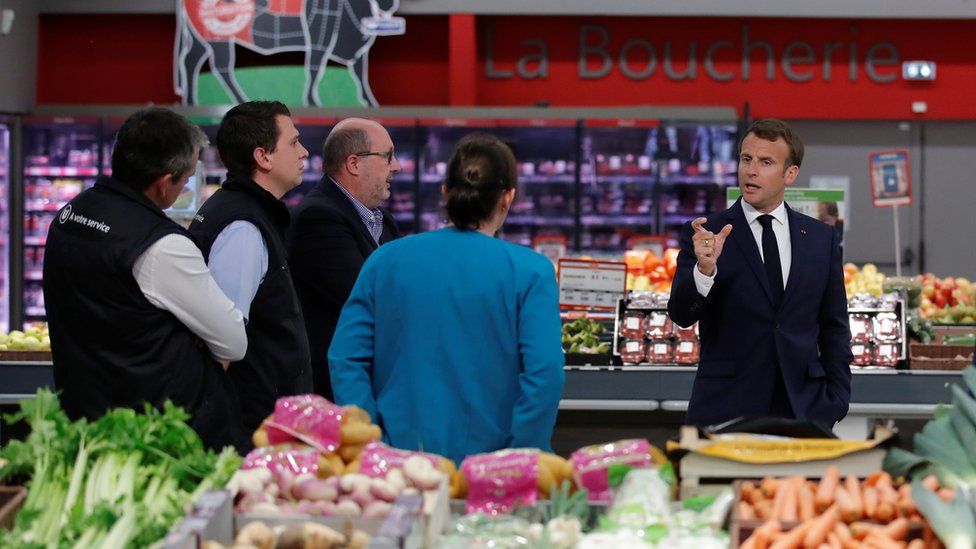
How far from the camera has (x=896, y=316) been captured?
5.21 m

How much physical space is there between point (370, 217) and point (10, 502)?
194 cm

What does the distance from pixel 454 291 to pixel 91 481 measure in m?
0.87

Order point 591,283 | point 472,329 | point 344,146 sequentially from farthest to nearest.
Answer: point 591,283 → point 344,146 → point 472,329

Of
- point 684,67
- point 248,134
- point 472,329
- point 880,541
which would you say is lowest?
point 880,541

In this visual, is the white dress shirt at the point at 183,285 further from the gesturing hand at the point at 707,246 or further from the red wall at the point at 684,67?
the red wall at the point at 684,67

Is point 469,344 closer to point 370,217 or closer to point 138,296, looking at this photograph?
point 138,296

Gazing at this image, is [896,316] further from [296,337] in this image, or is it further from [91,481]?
[91,481]

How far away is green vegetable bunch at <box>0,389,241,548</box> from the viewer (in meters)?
2.30

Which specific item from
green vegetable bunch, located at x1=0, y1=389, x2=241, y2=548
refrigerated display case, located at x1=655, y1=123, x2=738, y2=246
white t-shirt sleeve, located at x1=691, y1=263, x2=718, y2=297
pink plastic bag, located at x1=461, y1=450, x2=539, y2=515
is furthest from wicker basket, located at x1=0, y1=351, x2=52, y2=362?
refrigerated display case, located at x1=655, y1=123, x2=738, y2=246

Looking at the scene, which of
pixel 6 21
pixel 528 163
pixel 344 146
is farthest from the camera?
pixel 6 21

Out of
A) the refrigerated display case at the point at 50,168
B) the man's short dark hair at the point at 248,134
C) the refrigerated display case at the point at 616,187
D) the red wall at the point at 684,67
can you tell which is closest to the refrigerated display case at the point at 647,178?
the refrigerated display case at the point at 616,187

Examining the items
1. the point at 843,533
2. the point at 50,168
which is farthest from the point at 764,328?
the point at 50,168

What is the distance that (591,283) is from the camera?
5551mm

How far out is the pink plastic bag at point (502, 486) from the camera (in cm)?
243
